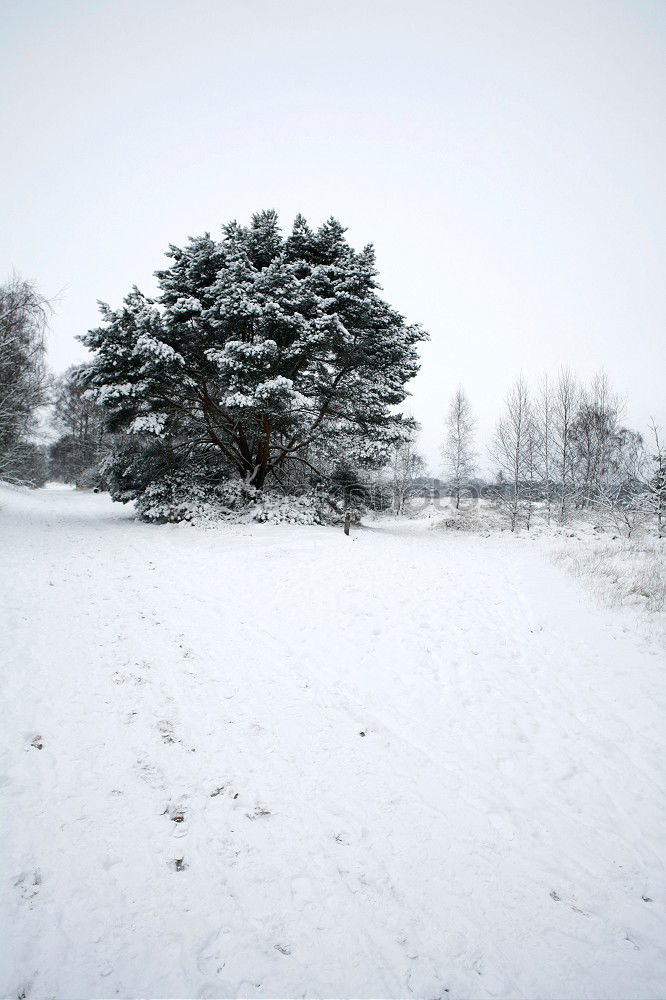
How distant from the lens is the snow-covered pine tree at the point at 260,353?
14.0 metres

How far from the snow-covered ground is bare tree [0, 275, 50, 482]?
10046mm

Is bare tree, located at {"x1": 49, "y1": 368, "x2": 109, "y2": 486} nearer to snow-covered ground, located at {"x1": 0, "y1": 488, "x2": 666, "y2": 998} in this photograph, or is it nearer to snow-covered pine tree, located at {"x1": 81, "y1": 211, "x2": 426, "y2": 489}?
snow-covered pine tree, located at {"x1": 81, "y1": 211, "x2": 426, "y2": 489}

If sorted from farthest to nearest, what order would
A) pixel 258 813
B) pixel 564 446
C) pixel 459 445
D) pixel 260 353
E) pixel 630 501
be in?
1. pixel 459 445
2. pixel 564 446
3. pixel 630 501
4. pixel 260 353
5. pixel 258 813

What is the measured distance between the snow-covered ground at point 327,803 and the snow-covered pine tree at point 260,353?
9372 millimetres

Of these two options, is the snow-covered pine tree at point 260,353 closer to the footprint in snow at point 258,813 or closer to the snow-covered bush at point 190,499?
the snow-covered bush at point 190,499

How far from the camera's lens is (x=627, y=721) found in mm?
4461

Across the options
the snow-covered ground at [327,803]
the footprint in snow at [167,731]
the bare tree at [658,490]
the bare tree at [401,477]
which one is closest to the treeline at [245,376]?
the bare tree at [658,490]

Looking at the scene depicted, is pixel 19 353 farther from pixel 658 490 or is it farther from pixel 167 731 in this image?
pixel 658 490

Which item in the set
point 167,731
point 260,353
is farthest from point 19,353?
point 167,731

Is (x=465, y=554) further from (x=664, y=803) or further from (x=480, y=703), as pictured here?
(x=664, y=803)

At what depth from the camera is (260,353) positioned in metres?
13.5

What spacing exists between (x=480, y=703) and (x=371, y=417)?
13191 millimetres

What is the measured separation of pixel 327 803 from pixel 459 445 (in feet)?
111

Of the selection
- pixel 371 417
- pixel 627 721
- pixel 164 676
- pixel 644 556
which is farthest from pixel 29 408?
pixel 644 556
